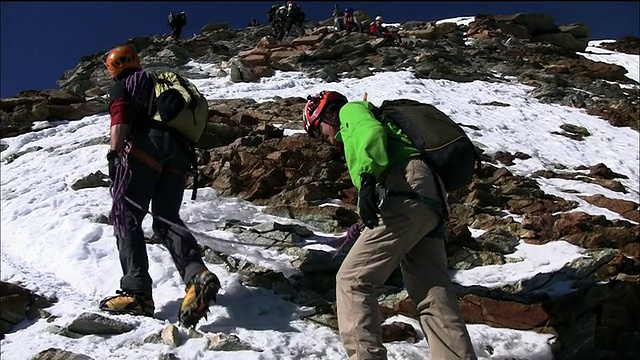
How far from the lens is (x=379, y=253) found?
4.09m

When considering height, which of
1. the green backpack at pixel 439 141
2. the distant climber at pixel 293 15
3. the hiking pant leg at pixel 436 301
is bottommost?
the distant climber at pixel 293 15

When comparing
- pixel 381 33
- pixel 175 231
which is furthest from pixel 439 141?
pixel 381 33

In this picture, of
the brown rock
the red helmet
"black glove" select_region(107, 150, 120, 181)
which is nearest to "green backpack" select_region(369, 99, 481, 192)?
the red helmet

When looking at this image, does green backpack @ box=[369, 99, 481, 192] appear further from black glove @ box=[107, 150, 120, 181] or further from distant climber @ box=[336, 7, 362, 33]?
distant climber @ box=[336, 7, 362, 33]

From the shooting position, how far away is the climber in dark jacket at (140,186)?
4996 mm

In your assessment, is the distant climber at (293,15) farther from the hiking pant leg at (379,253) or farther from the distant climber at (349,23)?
the hiking pant leg at (379,253)

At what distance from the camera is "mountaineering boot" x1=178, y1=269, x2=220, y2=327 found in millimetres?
4637

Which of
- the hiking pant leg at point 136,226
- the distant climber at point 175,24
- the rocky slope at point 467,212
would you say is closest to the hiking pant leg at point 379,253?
the rocky slope at point 467,212

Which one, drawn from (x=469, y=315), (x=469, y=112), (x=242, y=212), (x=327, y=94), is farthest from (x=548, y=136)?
(x=327, y=94)

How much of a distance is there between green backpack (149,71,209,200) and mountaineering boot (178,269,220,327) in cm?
118

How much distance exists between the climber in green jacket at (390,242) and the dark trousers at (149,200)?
1.58 meters

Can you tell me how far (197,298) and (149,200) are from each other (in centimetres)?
107

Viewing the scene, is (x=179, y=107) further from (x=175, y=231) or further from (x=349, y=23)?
(x=349, y=23)

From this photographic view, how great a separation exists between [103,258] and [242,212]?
7.40 feet
